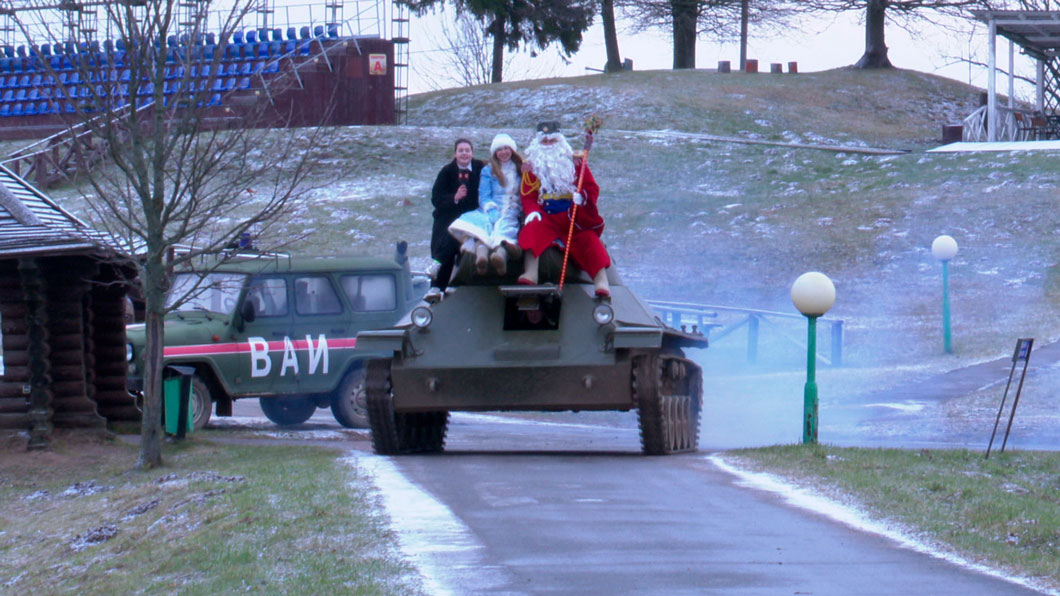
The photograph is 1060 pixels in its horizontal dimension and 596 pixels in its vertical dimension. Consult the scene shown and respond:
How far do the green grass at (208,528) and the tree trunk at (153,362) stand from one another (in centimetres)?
24

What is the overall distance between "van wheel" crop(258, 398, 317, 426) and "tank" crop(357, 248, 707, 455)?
5.38 meters

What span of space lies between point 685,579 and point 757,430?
36.3 ft

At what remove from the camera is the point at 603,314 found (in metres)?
11.8

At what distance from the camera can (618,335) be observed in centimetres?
1153

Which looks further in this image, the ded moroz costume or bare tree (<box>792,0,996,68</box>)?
bare tree (<box>792,0,996,68</box>)

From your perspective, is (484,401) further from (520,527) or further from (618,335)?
(520,527)

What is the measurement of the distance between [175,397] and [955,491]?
8475mm

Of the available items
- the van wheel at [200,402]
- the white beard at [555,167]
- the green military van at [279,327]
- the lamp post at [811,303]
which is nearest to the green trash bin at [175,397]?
the green military van at [279,327]

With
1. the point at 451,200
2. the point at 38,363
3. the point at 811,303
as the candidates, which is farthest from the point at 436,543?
the point at 38,363

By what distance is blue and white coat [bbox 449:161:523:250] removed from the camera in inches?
473

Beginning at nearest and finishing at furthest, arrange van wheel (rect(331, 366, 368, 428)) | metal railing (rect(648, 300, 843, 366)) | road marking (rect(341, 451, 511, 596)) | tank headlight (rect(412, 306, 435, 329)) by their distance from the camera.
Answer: road marking (rect(341, 451, 511, 596)) → tank headlight (rect(412, 306, 435, 329)) → van wheel (rect(331, 366, 368, 428)) → metal railing (rect(648, 300, 843, 366))

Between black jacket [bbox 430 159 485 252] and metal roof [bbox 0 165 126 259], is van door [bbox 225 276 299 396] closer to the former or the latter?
metal roof [bbox 0 165 126 259]

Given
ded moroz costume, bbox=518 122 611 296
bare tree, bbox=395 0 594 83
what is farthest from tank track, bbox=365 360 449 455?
bare tree, bbox=395 0 594 83

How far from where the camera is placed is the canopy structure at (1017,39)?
3512 centimetres
